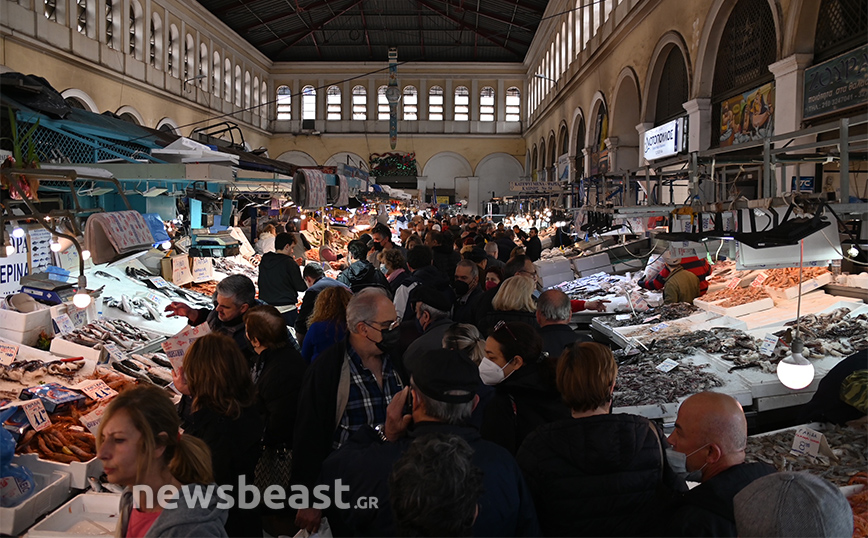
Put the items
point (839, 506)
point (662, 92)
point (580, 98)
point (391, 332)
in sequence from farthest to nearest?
1. point (580, 98)
2. point (662, 92)
3. point (391, 332)
4. point (839, 506)

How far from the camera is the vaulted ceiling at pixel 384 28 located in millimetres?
27984

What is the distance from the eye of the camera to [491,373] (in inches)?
122

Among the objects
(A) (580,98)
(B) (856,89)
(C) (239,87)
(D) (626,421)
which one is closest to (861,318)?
(B) (856,89)

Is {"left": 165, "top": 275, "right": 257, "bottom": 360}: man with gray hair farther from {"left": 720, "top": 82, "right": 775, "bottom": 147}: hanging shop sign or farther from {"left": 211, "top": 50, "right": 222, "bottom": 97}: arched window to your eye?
{"left": 211, "top": 50, "right": 222, "bottom": 97}: arched window

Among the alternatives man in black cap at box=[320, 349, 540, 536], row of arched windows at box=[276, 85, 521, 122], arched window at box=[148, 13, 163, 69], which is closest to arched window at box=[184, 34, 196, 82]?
arched window at box=[148, 13, 163, 69]

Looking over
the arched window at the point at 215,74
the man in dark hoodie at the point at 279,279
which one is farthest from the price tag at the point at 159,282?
the arched window at the point at 215,74

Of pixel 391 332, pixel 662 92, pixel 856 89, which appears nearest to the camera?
pixel 391 332

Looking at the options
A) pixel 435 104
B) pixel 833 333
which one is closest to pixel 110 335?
pixel 833 333

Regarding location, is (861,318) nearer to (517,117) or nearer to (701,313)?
(701,313)

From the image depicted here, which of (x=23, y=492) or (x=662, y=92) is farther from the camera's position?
(x=662, y=92)

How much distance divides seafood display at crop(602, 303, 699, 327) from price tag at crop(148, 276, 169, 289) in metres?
5.02

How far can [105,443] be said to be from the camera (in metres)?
2.07

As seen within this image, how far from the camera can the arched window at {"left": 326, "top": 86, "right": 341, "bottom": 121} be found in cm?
3631

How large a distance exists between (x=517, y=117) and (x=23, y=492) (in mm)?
A: 35697
